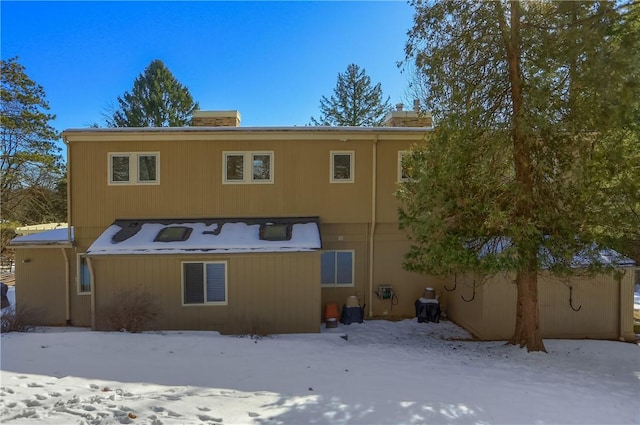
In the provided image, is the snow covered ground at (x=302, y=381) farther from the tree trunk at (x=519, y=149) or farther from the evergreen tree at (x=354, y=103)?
the evergreen tree at (x=354, y=103)

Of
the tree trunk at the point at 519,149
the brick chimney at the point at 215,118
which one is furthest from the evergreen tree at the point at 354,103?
the tree trunk at the point at 519,149

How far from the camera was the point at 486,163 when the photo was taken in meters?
6.77

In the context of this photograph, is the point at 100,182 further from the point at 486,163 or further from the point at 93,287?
the point at 486,163

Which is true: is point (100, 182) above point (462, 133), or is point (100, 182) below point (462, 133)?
below

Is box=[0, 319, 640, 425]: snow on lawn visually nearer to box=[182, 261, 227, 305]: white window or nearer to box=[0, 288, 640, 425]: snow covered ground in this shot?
box=[0, 288, 640, 425]: snow covered ground

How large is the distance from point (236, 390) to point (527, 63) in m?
6.98

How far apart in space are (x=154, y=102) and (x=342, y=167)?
18.6 m

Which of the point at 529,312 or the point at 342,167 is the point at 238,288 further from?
the point at 529,312

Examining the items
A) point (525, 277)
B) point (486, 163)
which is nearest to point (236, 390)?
point (486, 163)

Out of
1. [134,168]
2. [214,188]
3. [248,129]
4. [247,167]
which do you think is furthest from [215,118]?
[134,168]

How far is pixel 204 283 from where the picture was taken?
9.37 m

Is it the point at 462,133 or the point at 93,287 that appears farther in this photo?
the point at 93,287

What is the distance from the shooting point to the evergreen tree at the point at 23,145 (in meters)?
16.9

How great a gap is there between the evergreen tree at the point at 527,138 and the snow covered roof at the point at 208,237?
3146mm
